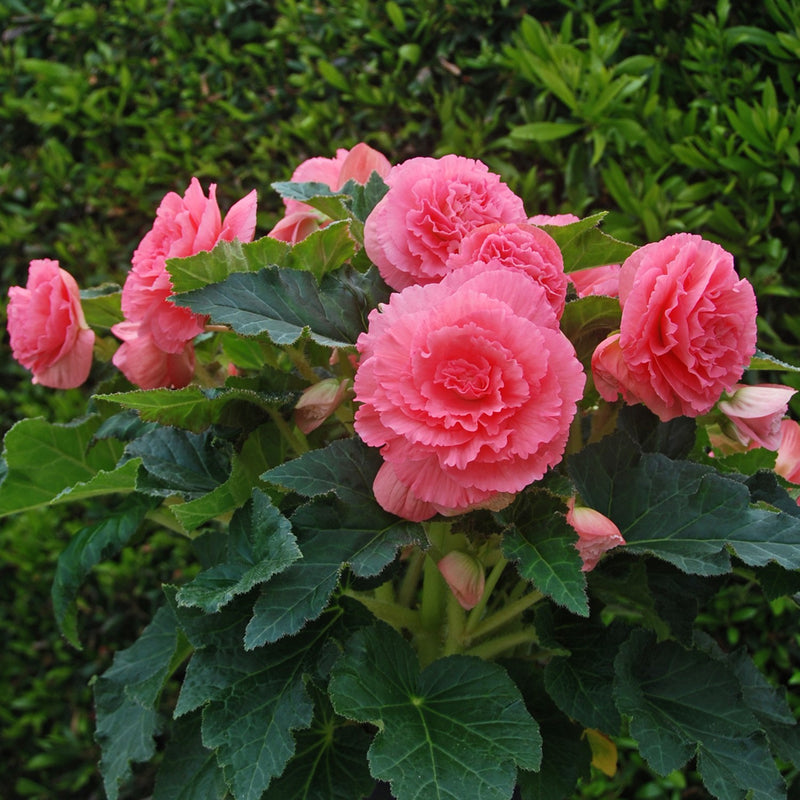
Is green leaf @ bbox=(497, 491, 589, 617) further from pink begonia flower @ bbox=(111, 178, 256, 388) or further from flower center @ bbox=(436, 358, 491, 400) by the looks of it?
pink begonia flower @ bbox=(111, 178, 256, 388)

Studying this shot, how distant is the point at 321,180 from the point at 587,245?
0.29m

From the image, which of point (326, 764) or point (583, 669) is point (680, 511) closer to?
point (583, 669)

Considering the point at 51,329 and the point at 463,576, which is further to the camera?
the point at 51,329

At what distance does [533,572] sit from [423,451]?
0.36 ft

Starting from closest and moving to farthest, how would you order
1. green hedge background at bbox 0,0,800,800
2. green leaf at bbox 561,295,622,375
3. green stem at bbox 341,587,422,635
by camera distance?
1. green leaf at bbox 561,295,622,375
2. green stem at bbox 341,587,422,635
3. green hedge background at bbox 0,0,800,800

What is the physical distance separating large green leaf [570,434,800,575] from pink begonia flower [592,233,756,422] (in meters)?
0.06

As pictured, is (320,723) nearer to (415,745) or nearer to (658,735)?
(415,745)

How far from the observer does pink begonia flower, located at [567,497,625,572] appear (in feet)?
1.97

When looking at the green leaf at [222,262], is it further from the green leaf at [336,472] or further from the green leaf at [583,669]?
the green leaf at [583,669]

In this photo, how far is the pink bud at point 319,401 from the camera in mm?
674

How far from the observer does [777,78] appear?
1.22 m

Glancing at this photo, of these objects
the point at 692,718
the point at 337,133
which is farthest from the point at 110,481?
the point at 337,133

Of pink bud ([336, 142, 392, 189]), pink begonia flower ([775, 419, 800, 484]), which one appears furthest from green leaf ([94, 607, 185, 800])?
pink begonia flower ([775, 419, 800, 484])

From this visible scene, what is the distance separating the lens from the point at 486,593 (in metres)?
0.72
